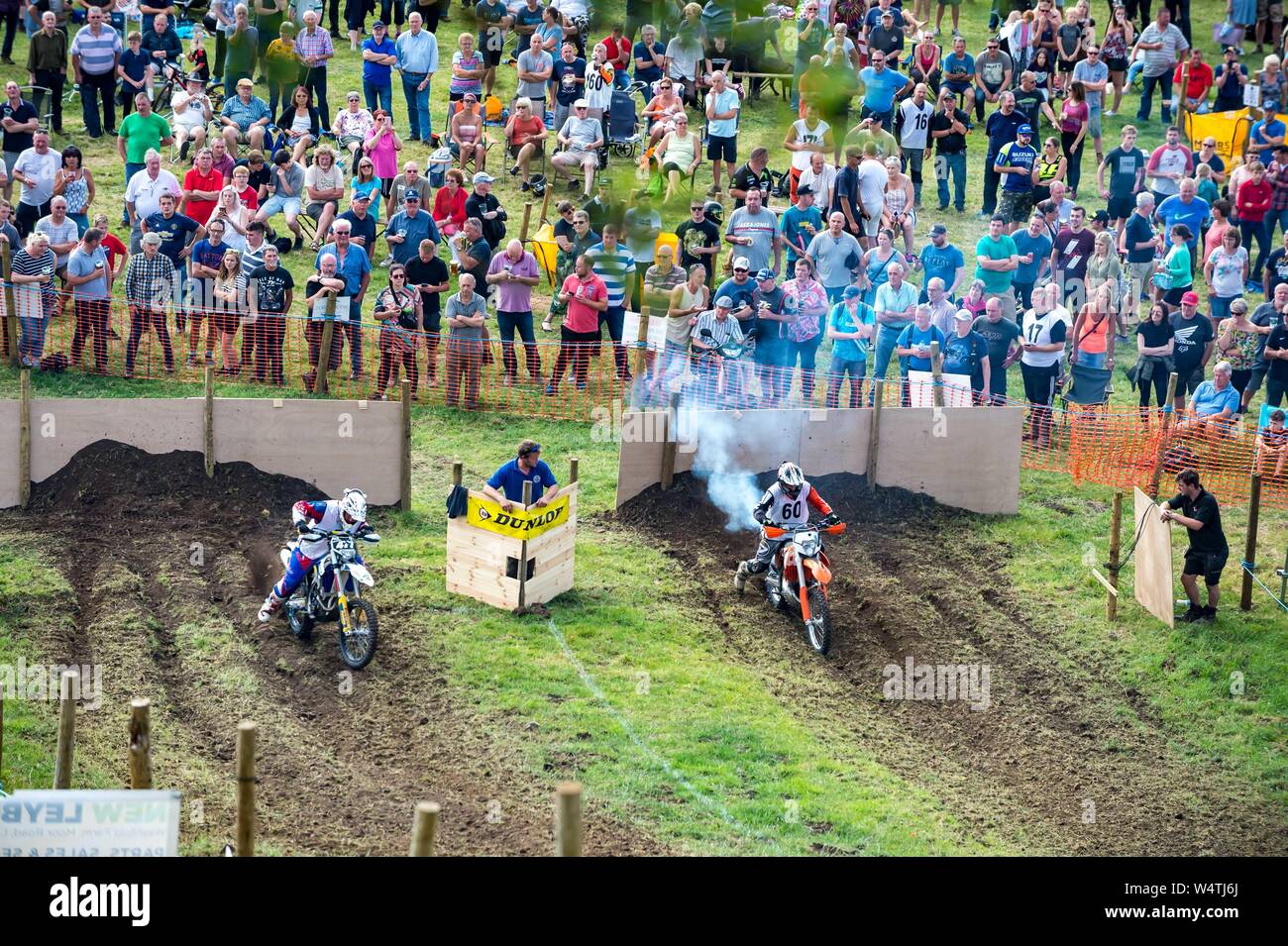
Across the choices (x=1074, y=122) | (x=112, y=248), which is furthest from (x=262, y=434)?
(x=1074, y=122)

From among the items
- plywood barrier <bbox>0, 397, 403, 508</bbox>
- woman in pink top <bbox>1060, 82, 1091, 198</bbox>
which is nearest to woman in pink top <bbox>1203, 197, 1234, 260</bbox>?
woman in pink top <bbox>1060, 82, 1091, 198</bbox>

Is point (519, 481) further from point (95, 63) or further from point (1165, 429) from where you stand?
point (95, 63)

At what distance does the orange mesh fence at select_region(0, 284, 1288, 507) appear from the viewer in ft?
68.1

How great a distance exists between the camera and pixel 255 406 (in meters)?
18.8

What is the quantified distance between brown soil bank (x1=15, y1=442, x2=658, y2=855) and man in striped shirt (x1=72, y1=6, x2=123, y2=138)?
1006 centimetres

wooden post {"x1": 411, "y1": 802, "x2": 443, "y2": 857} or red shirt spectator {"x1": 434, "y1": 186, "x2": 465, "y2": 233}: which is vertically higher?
red shirt spectator {"x1": 434, "y1": 186, "x2": 465, "y2": 233}

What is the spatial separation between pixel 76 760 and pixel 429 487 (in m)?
6.95

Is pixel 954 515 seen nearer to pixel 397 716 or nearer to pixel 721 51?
pixel 397 716

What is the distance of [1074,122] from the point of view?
26.9 metres

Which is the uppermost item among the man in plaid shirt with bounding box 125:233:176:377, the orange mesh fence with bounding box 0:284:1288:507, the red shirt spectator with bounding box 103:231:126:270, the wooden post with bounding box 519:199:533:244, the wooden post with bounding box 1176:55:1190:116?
the wooden post with bounding box 1176:55:1190:116

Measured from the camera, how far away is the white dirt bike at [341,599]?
50.8 ft

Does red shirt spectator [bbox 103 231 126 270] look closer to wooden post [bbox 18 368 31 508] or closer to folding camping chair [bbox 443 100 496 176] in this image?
wooden post [bbox 18 368 31 508]

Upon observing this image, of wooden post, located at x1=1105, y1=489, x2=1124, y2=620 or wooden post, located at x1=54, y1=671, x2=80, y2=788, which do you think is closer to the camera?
wooden post, located at x1=54, y1=671, x2=80, y2=788
